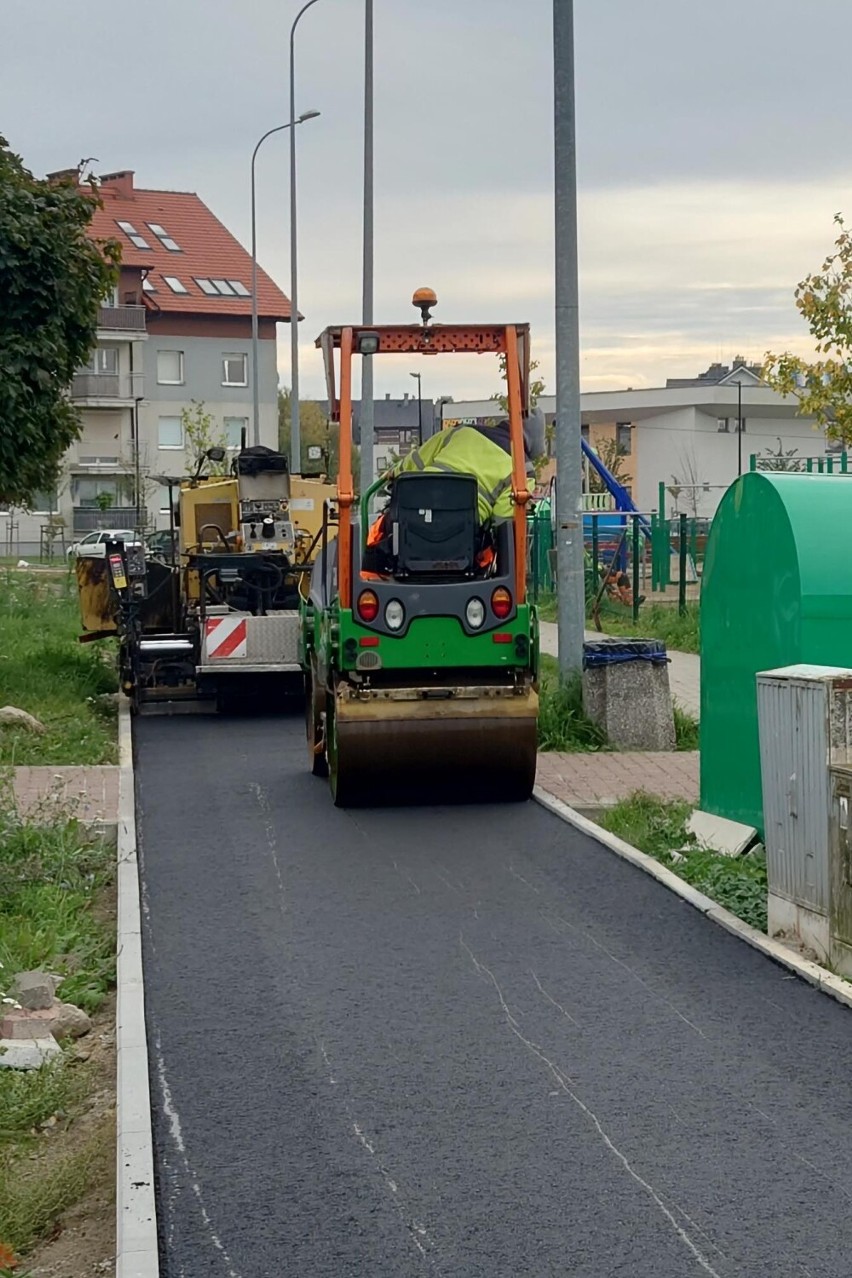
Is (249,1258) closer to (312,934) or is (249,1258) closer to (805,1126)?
(805,1126)

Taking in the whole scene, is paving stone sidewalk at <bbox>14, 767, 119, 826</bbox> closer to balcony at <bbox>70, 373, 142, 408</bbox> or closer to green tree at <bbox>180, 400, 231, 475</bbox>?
green tree at <bbox>180, 400, 231, 475</bbox>

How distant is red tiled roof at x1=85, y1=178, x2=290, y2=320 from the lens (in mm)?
71250

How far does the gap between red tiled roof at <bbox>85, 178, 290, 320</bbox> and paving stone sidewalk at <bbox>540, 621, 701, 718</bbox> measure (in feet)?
155

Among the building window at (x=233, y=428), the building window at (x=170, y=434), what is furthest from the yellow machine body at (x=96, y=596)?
the building window at (x=170, y=434)

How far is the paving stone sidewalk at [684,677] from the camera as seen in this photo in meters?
18.0

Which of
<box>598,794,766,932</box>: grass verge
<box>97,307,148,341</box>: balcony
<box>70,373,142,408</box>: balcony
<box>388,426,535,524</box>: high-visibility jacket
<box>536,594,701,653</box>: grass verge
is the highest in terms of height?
<box>97,307,148,341</box>: balcony

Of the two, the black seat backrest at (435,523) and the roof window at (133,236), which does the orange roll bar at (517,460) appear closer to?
the black seat backrest at (435,523)

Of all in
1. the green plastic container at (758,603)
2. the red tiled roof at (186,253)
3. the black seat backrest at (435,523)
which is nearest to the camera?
the green plastic container at (758,603)

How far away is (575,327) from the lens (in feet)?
51.2

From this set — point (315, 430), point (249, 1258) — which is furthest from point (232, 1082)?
point (315, 430)

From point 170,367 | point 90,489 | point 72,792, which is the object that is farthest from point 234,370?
point 72,792

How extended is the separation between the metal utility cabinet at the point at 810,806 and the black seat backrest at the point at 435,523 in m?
4.09

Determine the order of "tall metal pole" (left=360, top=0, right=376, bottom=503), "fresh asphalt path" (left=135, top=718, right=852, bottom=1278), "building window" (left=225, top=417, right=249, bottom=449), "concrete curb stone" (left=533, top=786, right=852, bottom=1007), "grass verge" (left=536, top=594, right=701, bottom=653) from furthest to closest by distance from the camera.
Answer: "building window" (left=225, top=417, right=249, bottom=449)
"grass verge" (left=536, top=594, right=701, bottom=653)
"tall metal pole" (left=360, top=0, right=376, bottom=503)
"concrete curb stone" (left=533, top=786, right=852, bottom=1007)
"fresh asphalt path" (left=135, top=718, right=852, bottom=1278)

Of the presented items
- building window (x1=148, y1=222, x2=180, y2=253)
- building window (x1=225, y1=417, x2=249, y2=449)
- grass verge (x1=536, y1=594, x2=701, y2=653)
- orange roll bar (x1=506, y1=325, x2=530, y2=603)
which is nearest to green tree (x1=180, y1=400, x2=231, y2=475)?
building window (x1=225, y1=417, x2=249, y2=449)
